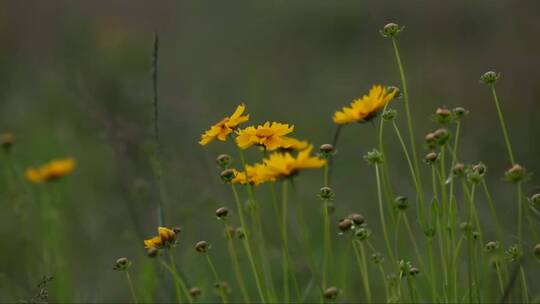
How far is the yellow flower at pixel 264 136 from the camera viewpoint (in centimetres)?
110

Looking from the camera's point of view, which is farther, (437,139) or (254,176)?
(254,176)

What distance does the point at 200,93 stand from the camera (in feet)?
13.1

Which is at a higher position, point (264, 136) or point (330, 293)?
point (264, 136)

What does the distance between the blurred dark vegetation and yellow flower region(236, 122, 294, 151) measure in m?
0.60

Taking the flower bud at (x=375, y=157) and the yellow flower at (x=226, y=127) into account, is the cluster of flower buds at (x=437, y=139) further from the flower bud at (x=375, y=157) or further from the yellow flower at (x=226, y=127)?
the yellow flower at (x=226, y=127)

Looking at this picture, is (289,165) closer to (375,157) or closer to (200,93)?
(375,157)

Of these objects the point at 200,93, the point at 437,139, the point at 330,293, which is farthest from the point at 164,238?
the point at 200,93

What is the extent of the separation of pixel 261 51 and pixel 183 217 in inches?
102

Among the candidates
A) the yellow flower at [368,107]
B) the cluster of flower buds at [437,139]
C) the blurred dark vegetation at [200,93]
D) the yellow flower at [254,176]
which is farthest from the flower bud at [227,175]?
the blurred dark vegetation at [200,93]

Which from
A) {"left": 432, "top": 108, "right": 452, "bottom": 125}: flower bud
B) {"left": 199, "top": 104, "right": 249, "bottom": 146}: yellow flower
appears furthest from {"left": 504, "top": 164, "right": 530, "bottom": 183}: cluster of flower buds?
{"left": 199, "top": 104, "right": 249, "bottom": 146}: yellow flower

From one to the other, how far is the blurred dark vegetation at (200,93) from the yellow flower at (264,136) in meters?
0.60

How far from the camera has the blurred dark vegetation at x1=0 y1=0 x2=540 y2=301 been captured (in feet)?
7.33

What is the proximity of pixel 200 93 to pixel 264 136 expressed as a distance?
9.54 feet

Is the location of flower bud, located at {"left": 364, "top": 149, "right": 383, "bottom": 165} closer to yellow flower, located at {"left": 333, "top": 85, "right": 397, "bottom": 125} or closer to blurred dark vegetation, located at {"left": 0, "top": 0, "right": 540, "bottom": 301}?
yellow flower, located at {"left": 333, "top": 85, "right": 397, "bottom": 125}
